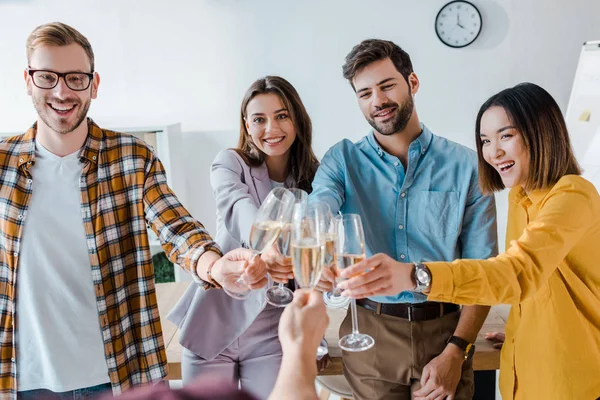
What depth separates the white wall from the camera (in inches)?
172

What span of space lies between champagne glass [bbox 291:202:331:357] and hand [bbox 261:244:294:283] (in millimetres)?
278

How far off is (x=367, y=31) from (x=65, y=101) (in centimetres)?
315

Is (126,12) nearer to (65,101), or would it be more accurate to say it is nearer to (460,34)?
(460,34)

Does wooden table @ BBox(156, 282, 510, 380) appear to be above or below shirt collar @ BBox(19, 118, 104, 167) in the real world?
below

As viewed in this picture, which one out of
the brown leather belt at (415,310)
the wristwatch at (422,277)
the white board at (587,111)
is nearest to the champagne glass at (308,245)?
the wristwatch at (422,277)

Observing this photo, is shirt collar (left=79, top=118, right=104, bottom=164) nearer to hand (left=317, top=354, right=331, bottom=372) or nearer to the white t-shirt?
the white t-shirt

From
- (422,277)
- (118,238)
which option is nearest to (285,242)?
(422,277)

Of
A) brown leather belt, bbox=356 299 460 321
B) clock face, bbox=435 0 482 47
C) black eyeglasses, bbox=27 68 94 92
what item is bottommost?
brown leather belt, bbox=356 299 460 321

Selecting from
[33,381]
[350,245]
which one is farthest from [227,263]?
[33,381]

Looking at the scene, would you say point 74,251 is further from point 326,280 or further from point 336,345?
point 336,345

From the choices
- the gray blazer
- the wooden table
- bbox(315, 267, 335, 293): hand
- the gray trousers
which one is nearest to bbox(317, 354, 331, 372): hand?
the wooden table

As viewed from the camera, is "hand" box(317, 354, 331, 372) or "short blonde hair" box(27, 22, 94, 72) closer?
"short blonde hair" box(27, 22, 94, 72)

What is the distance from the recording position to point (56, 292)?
5.31ft

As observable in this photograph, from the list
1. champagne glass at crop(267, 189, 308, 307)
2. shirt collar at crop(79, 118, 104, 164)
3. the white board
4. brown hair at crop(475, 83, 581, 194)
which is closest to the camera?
champagne glass at crop(267, 189, 308, 307)
